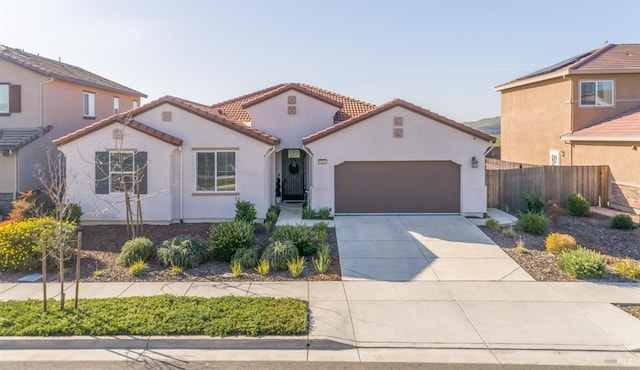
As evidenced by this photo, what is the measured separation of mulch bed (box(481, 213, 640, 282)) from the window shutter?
1919 centimetres

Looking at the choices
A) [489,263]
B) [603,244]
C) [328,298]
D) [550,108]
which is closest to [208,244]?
[328,298]

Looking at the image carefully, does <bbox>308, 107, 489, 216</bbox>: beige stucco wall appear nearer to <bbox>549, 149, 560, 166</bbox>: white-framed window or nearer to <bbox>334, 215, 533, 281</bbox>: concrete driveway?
<bbox>334, 215, 533, 281</bbox>: concrete driveway

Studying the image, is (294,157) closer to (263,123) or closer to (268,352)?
(263,123)

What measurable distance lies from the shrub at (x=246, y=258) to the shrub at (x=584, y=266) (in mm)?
7240

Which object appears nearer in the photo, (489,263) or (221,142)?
(489,263)

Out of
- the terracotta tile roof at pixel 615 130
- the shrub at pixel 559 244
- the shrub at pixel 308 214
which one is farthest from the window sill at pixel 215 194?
the terracotta tile roof at pixel 615 130

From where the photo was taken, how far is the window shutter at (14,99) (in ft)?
62.8

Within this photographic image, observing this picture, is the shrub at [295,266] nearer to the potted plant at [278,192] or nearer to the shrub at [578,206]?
the potted plant at [278,192]

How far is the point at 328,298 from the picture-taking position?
8.84m

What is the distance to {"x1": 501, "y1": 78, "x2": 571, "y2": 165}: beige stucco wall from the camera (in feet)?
73.4

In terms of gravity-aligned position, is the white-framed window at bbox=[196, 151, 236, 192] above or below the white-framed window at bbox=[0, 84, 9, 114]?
below

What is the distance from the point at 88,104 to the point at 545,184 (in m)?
21.7

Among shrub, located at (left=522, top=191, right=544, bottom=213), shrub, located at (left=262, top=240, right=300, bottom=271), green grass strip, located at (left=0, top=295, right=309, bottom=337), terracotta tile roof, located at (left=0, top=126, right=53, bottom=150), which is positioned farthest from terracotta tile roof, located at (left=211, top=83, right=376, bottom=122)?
green grass strip, located at (left=0, top=295, right=309, bottom=337)

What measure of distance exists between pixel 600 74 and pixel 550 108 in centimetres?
283
